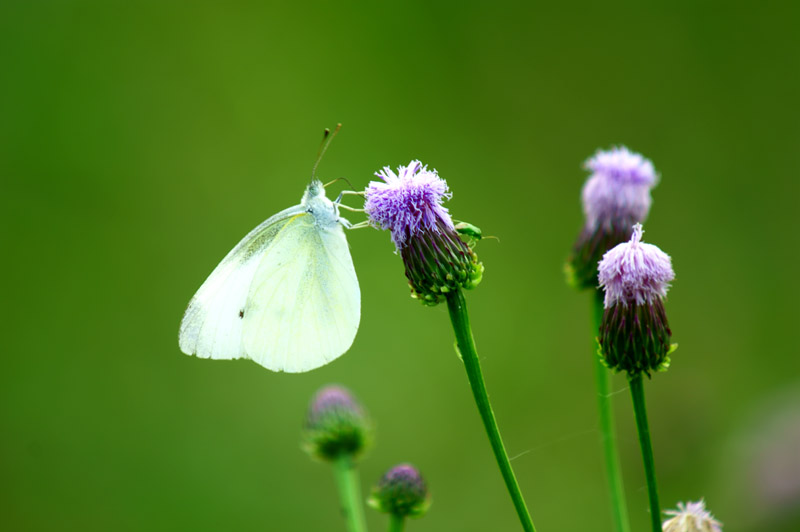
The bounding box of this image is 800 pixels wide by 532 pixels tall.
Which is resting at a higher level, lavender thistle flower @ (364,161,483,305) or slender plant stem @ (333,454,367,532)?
lavender thistle flower @ (364,161,483,305)

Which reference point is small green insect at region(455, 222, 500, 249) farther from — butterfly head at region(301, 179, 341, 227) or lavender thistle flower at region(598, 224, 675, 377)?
butterfly head at region(301, 179, 341, 227)

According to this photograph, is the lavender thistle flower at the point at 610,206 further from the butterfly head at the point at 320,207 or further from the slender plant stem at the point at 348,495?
the slender plant stem at the point at 348,495

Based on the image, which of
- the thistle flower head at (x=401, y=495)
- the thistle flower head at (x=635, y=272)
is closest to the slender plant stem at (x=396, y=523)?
the thistle flower head at (x=401, y=495)

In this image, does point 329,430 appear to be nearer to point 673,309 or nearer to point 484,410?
point 484,410

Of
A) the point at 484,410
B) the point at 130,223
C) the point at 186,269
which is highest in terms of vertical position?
the point at 130,223

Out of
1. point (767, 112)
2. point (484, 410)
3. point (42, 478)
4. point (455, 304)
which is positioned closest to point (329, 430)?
point (455, 304)

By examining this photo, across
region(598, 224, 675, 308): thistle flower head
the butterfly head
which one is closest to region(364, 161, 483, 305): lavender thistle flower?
region(598, 224, 675, 308): thistle flower head
